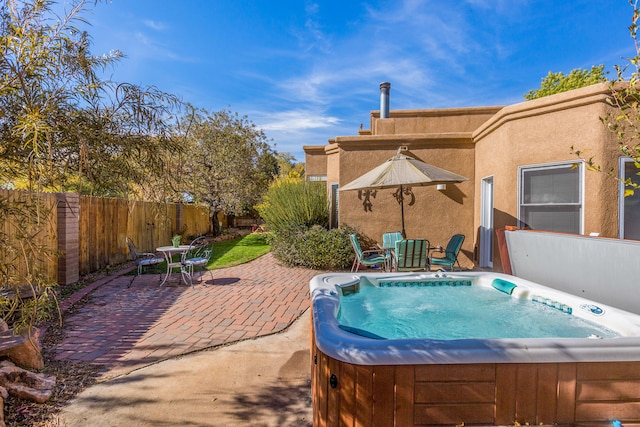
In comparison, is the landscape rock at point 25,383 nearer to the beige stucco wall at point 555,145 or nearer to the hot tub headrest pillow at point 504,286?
the hot tub headrest pillow at point 504,286

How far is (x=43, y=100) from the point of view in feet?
8.70

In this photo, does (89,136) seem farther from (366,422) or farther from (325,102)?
(325,102)

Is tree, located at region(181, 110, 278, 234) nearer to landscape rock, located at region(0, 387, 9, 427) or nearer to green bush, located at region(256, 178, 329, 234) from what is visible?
green bush, located at region(256, 178, 329, 234)

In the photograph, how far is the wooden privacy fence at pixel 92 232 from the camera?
677 cm

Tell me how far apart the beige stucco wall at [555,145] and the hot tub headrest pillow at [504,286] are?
2.00m

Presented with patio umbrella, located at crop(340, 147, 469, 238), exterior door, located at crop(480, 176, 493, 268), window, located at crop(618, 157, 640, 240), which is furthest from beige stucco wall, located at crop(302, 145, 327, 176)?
window, located at crop(618, 157, 640, 240)

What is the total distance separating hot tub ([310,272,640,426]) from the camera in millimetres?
2270

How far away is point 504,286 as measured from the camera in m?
5.09

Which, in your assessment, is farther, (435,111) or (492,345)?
(435,111)

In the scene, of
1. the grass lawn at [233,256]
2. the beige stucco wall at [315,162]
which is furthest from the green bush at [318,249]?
the beige stucco wall at [315,162]

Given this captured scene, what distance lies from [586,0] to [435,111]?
14.3 ft

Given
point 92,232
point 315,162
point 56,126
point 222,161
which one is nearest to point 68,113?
point 56,126

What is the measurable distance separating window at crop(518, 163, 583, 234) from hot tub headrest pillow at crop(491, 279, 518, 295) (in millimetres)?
2070

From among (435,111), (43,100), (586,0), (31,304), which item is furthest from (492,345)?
(435,111)
